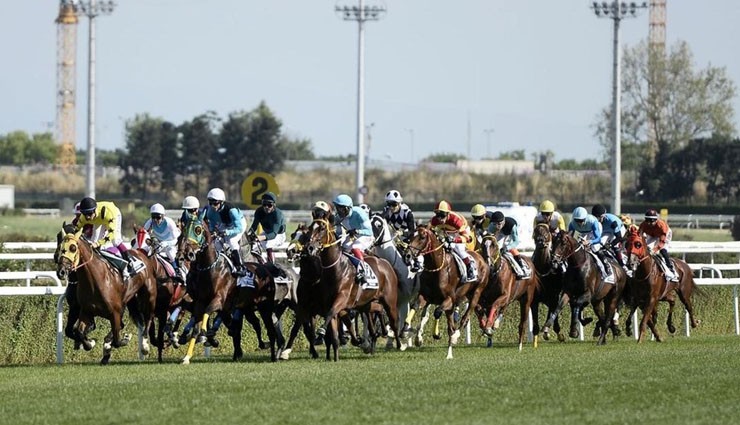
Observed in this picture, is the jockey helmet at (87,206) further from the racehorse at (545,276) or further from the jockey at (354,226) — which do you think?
the racehorse at (545,276)

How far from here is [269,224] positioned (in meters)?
19.3

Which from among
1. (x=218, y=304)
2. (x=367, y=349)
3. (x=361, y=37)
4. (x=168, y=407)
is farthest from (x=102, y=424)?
(x=361, y=37)

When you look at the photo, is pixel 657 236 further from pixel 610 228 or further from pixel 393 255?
pixel 393 255

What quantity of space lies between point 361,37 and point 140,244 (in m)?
26.3

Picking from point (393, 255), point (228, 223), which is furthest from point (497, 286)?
point (228, 223)

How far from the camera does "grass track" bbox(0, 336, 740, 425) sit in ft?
40.6

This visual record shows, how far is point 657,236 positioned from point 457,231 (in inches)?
173

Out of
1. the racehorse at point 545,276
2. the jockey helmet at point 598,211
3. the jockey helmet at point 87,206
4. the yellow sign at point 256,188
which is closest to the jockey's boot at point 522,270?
the racehorse at point 545,276

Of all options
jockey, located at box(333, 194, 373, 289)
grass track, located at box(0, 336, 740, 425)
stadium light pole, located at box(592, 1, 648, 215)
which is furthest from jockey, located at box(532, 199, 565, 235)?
stadium light pole, located at box(592, 1, 648, 215)

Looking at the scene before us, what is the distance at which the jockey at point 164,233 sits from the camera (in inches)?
764

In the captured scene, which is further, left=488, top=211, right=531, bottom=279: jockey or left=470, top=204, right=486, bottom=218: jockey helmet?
left=470, top=204, right=486, bottom=218: jockey helmet

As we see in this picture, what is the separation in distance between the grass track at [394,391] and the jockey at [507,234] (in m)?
3.41

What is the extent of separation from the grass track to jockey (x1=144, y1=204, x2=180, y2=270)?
1.83 metres

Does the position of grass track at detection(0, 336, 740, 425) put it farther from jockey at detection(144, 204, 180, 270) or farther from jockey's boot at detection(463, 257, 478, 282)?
jockey's boot at detection(463, 257, 478, 282)
